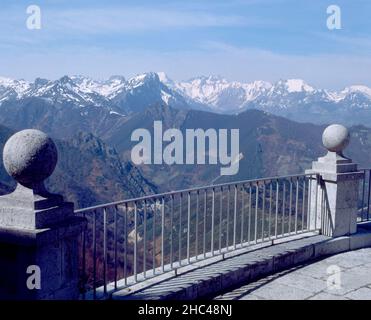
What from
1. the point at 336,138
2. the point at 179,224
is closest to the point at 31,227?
the point at 179,224

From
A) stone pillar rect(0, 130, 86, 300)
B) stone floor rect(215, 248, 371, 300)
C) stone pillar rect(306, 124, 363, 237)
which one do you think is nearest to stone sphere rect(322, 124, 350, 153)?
stone pillar rect(306, 124, 363, 237)

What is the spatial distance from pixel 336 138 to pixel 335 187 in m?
0.76

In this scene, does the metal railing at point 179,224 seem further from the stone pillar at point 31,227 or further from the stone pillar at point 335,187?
the stone pillar at point 31,227

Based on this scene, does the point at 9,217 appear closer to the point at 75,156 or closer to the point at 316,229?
the point at 316,229

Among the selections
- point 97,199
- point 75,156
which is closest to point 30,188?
point 97,199

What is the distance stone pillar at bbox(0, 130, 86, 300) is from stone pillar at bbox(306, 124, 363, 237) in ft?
15.4

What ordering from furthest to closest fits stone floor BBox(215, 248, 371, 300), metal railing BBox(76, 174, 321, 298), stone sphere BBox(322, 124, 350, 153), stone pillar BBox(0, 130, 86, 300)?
stone sphere BBox(322, 124, 350, 153) → stone floor BBox(215, 248, 371, 300) → metal railing BBox(76, 174, 321, 298) → stone pillar BBox(0, 130, 86, 300)

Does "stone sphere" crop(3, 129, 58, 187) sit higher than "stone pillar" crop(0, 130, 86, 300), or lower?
higher

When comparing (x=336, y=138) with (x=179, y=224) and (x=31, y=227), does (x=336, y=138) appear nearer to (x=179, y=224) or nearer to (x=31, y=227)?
(x=179, y=224)

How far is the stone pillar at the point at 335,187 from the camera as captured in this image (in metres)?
7.48

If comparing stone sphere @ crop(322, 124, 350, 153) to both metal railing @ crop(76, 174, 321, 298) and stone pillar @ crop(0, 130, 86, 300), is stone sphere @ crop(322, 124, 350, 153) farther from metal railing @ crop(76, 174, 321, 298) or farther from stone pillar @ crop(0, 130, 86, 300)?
stone pillar @ crop(0, 130, 86, 300)

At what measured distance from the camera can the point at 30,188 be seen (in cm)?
396

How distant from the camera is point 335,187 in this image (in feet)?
24.5

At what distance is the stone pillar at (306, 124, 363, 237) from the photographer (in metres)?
7.48
